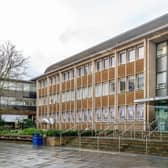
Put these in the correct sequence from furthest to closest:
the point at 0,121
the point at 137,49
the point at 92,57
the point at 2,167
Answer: the point at 0,121, the point at 92,57, the point at 137,49, the point at 2,167

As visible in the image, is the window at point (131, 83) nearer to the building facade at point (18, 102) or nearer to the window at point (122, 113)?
the window at point (122, 113)

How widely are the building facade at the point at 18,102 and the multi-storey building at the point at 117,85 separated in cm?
1547

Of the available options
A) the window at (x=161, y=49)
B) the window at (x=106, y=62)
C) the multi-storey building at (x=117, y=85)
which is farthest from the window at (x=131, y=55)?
the window at (x=106, y=62)

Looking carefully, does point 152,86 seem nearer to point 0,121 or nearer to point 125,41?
point 125,41

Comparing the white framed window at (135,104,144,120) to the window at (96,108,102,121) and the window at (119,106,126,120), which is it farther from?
the window at (96,108,102,121)

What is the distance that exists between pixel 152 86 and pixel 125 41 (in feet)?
20.6

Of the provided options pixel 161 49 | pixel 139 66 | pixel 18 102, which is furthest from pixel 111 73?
pixel 18 102

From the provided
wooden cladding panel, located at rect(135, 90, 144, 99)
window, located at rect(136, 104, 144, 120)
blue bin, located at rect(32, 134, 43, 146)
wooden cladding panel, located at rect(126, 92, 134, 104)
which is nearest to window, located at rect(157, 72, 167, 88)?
wooden cladding panel, located at rect(135, 90, 144, 99)

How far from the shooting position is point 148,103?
112 feet

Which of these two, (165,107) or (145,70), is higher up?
(145,70)

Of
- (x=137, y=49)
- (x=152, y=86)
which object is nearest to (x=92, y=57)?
(x=137, y=49)

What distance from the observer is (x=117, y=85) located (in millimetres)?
41375

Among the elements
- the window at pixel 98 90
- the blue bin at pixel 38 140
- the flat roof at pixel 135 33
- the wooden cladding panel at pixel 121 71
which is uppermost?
the flat roof at pixel 135 33

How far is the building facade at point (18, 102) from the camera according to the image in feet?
238
